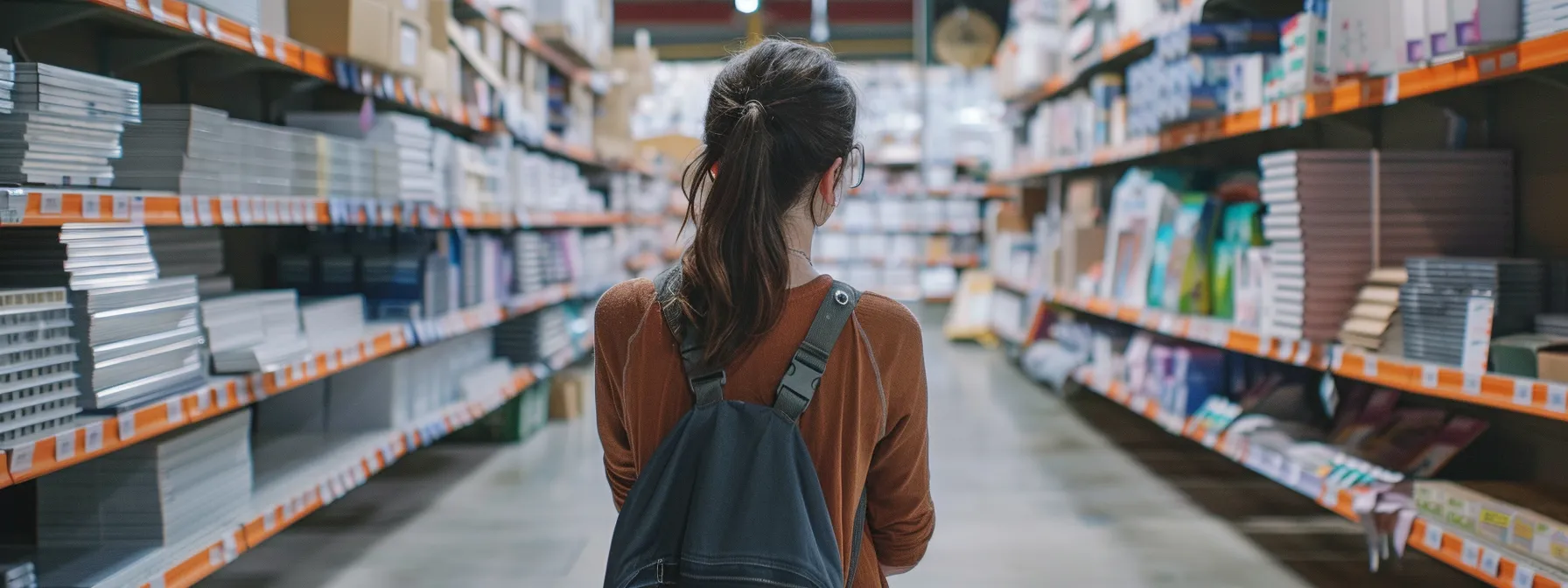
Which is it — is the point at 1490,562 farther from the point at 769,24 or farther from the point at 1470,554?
the point at 769,24

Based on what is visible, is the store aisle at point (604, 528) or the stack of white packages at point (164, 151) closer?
the stack of white packages at point (164, 151)

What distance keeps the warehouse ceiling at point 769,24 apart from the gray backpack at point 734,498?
39.3 ft

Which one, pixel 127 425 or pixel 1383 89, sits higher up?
pixel 1383 89

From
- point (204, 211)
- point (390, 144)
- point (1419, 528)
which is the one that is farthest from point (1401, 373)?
point (390, 144)

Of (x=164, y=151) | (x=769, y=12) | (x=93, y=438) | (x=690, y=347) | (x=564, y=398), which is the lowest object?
(x=564, y=398)

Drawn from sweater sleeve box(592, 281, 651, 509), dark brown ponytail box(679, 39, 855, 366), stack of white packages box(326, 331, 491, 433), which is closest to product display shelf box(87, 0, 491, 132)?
stack of white packages box(326, 331, 491, 433)

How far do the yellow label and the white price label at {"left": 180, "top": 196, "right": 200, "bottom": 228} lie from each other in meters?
2.70

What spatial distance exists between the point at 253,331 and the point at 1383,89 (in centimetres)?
273

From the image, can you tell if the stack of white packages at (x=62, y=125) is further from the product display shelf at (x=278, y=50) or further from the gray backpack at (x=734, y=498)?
the gray backpack at (x=734, y=498)

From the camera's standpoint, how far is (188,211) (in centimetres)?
217

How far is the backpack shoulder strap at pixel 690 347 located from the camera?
1.25 m

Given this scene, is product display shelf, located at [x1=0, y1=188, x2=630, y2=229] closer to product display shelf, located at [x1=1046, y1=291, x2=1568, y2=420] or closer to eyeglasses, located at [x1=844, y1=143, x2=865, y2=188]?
A: eyeglasses, located at [x1=844, y1=143, x2=865, y2=188]

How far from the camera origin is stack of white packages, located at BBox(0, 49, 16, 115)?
5.79ft

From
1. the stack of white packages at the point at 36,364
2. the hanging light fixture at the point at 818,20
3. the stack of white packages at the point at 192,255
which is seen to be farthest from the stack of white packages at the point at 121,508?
the hanging light fixture at the point at 818,20
